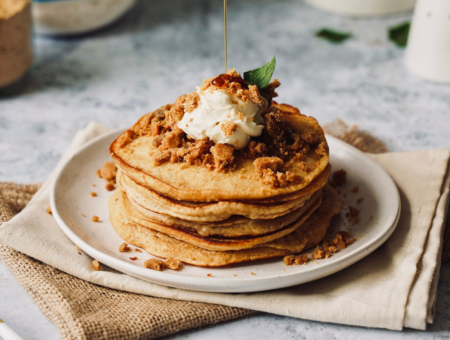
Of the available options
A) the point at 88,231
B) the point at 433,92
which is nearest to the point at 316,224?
the point at 88,231

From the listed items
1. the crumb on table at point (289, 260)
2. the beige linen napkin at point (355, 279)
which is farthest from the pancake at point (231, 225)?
the beige linen napkin at point (355, 279)

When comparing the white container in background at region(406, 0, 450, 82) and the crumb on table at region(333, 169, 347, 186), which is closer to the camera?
the crumb on table at region(333, 169, 347, 186)

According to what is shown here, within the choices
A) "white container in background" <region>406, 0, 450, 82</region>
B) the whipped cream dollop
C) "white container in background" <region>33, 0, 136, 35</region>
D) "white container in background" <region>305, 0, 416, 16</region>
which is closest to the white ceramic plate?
the whipped cream dollop

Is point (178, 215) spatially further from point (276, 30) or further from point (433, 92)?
point (276, 30)

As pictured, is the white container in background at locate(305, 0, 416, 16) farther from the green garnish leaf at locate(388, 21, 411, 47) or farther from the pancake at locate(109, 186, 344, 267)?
the pancake at locate(109, 186, 344, 267)

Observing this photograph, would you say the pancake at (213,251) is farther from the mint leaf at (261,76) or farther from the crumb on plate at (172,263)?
the mint leaf at (261,76)
